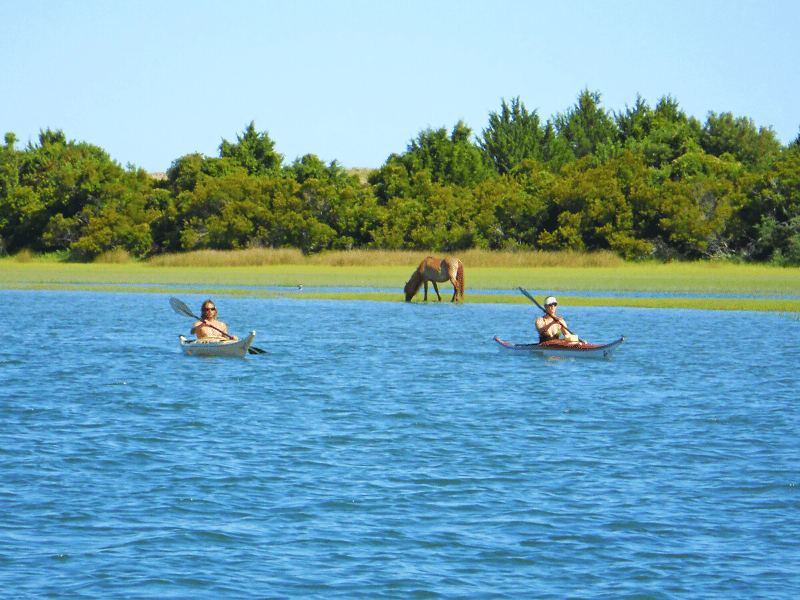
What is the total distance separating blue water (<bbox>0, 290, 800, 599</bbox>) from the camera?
10.7 m

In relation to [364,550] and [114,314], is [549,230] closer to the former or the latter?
[114,314]

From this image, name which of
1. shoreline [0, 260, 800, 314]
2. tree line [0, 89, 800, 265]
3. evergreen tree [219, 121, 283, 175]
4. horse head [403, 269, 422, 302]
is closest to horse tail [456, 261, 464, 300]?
shoreline [0, 260, 800, 314]

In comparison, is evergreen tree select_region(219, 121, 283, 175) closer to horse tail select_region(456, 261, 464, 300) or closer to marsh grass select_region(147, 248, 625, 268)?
marsh grass select_region(147, 248, 625, 268)

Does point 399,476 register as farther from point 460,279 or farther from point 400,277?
point 400,277

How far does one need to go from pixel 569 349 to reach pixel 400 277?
37.7m

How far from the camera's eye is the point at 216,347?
27.7 meters

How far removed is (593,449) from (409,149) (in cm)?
9035

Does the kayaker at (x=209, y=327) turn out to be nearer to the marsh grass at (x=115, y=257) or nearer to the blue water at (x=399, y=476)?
the blue water at (x=399, y=476)

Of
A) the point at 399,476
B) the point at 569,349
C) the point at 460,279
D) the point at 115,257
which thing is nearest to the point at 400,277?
the point at 460,279

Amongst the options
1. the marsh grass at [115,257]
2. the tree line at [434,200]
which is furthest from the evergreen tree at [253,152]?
the marsh grass at [115,257]

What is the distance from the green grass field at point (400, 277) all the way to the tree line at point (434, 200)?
397 cm

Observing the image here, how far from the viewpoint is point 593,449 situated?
16625 mm

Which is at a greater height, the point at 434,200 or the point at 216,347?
the point at 434,200

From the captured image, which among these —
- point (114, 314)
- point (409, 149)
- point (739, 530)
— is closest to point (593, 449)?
point (739, 530)
